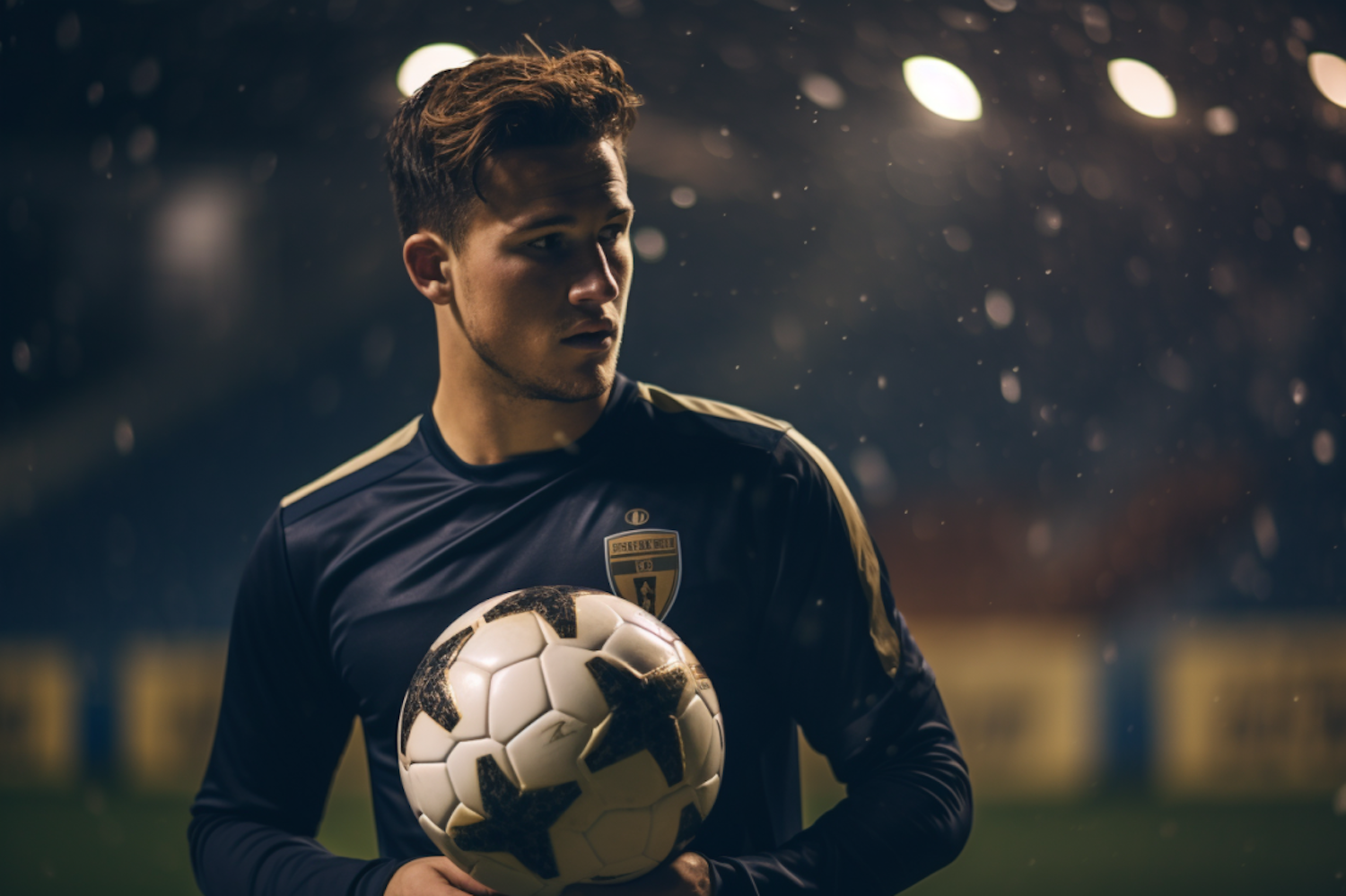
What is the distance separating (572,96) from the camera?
42.2 inches

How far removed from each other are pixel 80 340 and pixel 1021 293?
1.77 m

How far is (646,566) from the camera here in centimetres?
109

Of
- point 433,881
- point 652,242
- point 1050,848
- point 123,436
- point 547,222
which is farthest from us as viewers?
point 1050,848

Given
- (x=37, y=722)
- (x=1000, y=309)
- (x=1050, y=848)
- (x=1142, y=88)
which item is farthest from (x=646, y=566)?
(x=37, y=722)

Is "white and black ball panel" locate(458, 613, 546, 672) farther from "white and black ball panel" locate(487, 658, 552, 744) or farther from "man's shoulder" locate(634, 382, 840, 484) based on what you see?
"man's shoulder" locate(634, 382, 840, 484)

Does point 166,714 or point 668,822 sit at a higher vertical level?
point 668,822

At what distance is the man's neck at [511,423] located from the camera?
1161 mm

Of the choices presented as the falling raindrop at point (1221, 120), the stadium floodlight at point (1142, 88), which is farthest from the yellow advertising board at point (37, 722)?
the falling raindrop at point (1221, 120)

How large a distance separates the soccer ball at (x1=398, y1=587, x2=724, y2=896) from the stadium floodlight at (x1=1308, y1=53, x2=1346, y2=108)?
1681mm

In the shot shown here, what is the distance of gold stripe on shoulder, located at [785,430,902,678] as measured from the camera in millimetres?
1096

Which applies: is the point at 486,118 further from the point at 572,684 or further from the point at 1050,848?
the point at 1050,848

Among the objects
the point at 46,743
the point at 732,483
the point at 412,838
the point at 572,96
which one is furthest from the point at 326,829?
the point at 572,96

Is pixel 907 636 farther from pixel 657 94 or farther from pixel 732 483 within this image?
pixel 657 94

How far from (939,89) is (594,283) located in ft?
2.77
